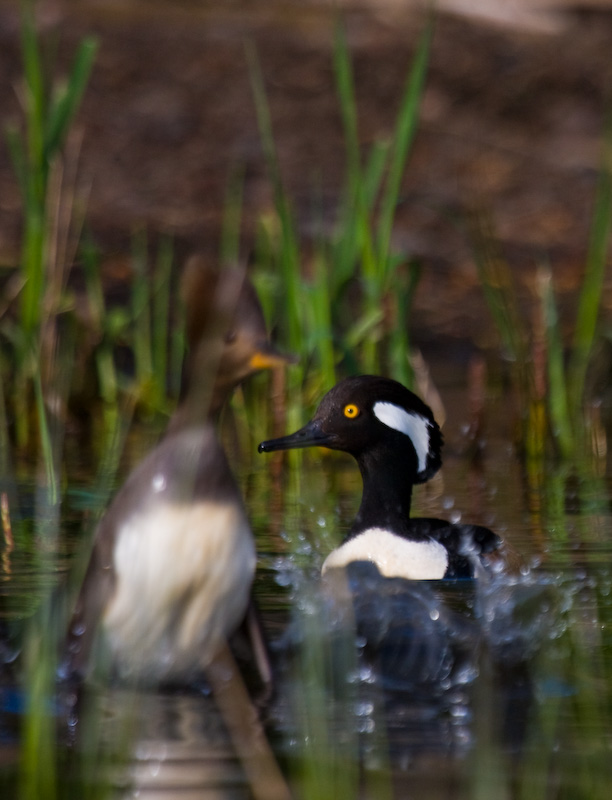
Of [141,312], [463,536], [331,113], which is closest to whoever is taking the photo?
[463,536]

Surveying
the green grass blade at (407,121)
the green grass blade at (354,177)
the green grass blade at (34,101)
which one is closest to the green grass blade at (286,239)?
the green grass blade at (354,177)

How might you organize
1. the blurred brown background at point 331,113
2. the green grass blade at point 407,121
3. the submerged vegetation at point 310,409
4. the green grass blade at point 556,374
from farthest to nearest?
the blurred brown background at point 331,113
the green grass blade at point 556,374
the green grass blade at point 407,121
the submerged vegetation at point 310,409

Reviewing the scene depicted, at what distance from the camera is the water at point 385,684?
9.52ft

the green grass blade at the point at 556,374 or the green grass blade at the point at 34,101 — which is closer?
the green grass blade at the point at 34,101

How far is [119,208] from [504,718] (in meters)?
8.20

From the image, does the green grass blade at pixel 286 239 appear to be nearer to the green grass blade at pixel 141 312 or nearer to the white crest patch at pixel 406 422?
the white crest patch at pixel 406 422

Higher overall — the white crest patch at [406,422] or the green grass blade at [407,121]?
the green grass blade at [407,121]

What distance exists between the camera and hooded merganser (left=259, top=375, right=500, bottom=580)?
17.1 feet

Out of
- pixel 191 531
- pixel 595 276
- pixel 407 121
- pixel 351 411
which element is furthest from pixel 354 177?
pixel 191 531

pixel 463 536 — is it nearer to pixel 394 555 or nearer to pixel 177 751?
pixel 394 555

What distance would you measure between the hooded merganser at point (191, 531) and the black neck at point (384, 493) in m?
1.83

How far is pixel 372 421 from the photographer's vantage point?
18.1ft

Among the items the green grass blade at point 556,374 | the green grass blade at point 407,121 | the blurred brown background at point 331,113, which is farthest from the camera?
the blurred brown background at point 331,113

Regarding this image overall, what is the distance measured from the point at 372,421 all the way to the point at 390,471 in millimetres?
207
